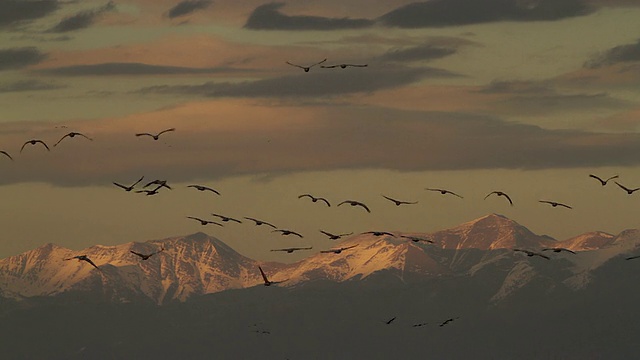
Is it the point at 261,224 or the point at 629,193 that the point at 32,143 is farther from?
the point at 629,193

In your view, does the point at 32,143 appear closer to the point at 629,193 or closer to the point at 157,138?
the point at 157,138

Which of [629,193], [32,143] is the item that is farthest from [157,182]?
[629,193]

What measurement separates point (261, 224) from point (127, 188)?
18.9 m

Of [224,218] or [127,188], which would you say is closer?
[127,188]

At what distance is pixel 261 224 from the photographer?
199m

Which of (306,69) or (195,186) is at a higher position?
(306,69)

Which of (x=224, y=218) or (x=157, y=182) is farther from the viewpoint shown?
(x=224, y=218)

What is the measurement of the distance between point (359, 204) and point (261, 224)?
481 inches

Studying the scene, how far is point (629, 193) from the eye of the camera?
7859 inches

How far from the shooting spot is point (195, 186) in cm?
19800

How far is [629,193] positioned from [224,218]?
4661cm

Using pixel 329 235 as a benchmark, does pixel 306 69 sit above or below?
above

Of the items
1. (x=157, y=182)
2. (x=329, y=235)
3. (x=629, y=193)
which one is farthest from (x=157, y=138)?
(x=629, y=193)

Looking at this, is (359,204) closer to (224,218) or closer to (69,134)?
(224,218)
